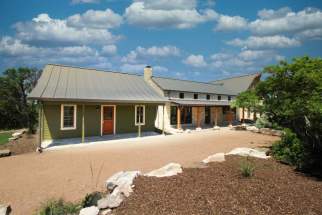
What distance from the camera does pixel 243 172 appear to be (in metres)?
6.68

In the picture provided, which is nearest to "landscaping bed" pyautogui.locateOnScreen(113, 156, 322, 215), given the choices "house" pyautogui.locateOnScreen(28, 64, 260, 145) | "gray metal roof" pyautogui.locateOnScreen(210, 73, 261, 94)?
"house" pyautogui.locateOnScreen(28, 64, 260, 145)

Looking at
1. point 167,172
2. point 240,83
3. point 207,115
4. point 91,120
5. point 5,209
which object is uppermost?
point 240,83

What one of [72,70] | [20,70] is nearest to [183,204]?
[72,70]

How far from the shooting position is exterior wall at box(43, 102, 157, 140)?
591 inches

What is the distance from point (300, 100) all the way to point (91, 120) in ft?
41.4

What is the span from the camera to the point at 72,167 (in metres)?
9.30

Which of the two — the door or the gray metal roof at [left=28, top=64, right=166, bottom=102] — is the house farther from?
the door

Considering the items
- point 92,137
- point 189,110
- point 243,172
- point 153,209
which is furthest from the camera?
point 189,110

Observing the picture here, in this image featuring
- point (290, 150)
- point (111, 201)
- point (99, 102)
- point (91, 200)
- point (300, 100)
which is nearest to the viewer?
point (111, 201)

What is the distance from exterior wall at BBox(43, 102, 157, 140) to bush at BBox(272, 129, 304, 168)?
11287 mm

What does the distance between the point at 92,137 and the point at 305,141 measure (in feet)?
41.5

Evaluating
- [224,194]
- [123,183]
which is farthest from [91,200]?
[224,194]

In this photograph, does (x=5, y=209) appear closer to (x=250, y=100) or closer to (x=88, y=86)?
(x=88, y=86)

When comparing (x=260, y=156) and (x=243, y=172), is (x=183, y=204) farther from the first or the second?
(x=260, y=156)
